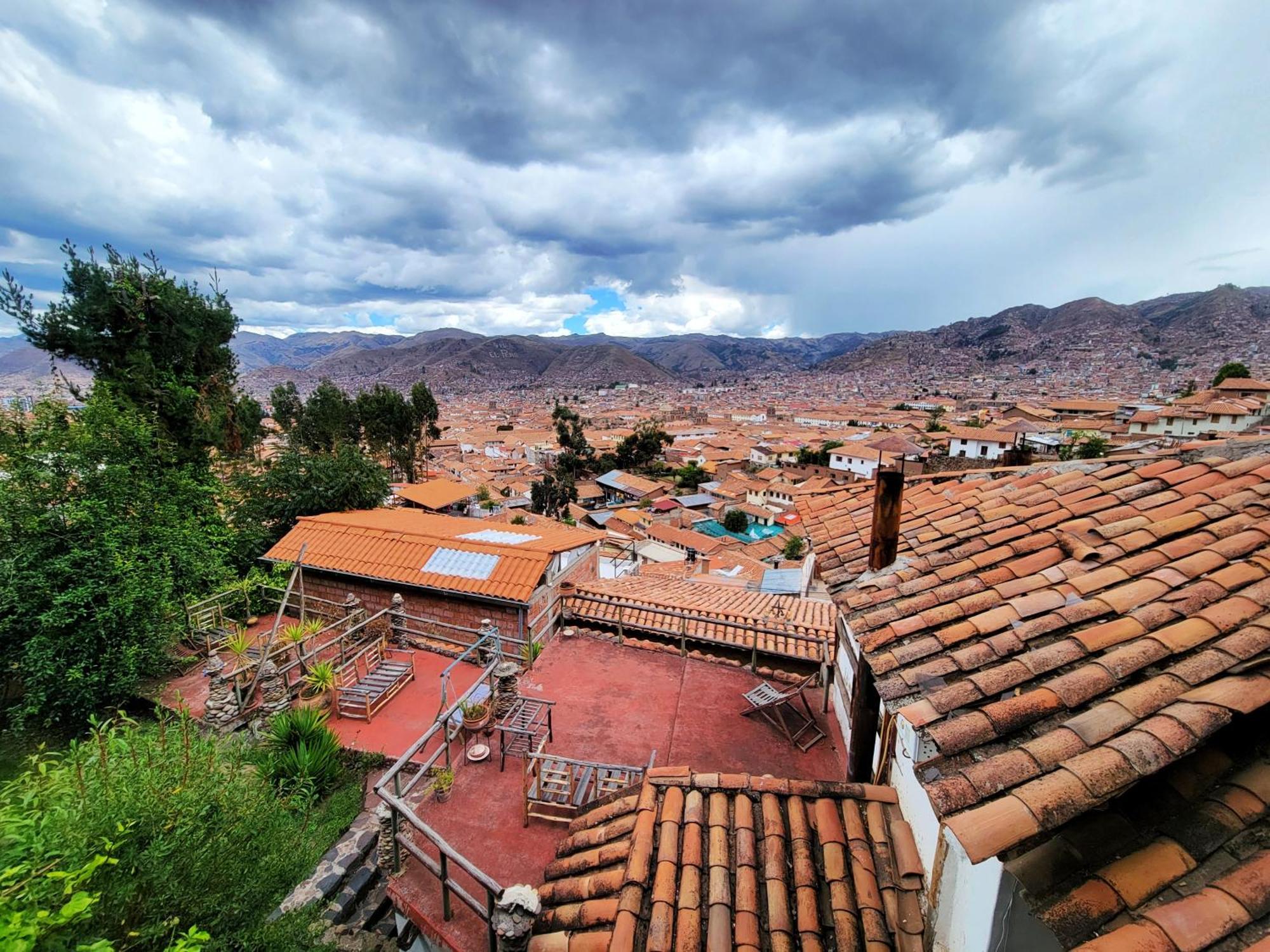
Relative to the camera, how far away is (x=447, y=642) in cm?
1128

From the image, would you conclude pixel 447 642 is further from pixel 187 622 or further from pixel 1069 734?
pixel 1069 734

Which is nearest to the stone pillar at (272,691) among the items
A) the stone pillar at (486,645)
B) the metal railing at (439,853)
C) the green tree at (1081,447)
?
the stone pillar at (486,645)

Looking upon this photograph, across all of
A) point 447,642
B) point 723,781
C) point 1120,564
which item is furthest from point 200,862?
point 447,642

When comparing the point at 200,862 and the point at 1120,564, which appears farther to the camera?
the point at 200,862

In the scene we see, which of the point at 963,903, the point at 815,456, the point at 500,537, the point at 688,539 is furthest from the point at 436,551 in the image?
the point at 815,456

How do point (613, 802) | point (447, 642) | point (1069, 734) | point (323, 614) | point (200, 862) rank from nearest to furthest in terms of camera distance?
point (1069, 734)
point (200, 862)
point (613, 802)
point (447, 642)
point (323, 614)

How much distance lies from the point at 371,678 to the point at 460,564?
295cm

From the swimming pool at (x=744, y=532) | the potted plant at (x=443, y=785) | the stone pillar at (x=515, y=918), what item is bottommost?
the swimming pool at (x=744, y=532)

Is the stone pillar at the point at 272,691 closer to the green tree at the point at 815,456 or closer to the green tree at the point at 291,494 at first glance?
the green tree at the point at 291,494

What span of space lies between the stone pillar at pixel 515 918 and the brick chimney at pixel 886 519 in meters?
3.67

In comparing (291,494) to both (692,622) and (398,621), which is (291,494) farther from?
(692,622)

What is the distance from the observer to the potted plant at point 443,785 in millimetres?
6176

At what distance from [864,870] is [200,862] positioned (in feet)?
15.1

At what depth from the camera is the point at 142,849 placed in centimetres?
346
